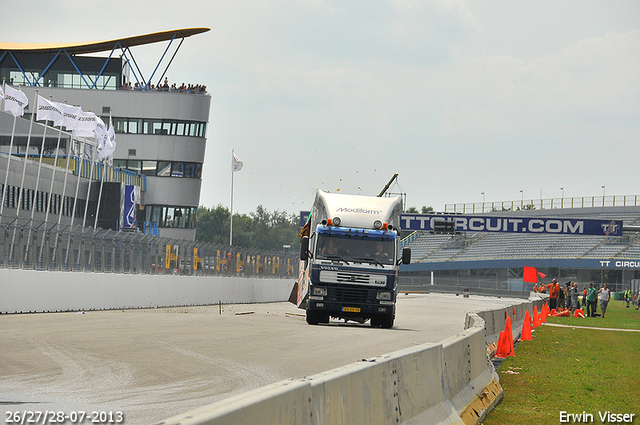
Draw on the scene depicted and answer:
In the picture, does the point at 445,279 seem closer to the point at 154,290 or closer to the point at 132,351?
the point at 154,290

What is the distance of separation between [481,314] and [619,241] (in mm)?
74989

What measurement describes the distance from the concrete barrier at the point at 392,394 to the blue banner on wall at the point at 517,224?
2140 inches

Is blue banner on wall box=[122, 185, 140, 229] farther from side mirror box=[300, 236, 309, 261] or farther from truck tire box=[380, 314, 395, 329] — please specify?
side mirror box=[300, 236, 309, 261]

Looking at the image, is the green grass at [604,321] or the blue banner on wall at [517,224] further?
the blue banner on wall at [517,224]

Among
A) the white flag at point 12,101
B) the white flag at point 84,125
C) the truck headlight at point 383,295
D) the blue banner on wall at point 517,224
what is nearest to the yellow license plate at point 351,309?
the truck headlight at point 383,295

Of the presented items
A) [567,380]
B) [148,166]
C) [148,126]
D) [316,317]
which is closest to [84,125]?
[148,126]

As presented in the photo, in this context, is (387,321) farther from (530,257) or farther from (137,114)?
(530,257)

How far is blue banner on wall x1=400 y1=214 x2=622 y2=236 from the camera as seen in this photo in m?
64.7

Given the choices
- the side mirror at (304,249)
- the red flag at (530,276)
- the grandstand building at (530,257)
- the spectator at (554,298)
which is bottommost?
the spectator at (554,298)

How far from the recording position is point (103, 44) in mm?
72562

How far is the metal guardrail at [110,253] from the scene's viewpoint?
2481 cm

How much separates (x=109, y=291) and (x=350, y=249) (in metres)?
11.4

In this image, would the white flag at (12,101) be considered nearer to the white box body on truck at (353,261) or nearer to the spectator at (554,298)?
the white box body on truck at (353,261)

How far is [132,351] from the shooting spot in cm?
1421
